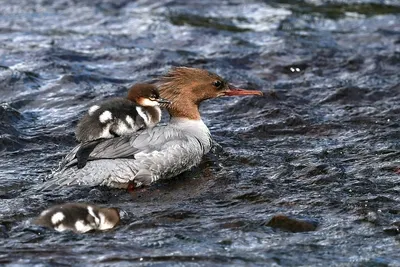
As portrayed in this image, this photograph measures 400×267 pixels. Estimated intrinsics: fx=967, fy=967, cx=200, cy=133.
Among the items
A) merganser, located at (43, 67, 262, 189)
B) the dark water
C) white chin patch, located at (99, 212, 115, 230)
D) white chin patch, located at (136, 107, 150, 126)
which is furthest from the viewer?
white chin patch, located at (136, 107, 150, 126)

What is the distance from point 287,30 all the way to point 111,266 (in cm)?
791

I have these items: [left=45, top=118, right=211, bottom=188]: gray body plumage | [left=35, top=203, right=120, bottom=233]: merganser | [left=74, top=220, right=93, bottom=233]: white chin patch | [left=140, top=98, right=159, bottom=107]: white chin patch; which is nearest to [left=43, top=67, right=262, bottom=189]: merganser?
[left=45, top=118, right=211, bottom=188]: gray body plumage

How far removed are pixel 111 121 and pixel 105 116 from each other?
66 millimetres

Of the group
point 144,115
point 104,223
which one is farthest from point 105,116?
point 104,223

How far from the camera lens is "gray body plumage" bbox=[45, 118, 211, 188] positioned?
303 inches

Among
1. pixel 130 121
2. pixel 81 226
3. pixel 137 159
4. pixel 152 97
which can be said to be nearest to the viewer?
pixel 81 226

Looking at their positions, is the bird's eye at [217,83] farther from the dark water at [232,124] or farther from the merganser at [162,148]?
the dark water at [232,124]

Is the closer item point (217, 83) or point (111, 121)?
point (111, 121)

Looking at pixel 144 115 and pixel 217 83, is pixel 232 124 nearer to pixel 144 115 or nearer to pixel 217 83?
pixel 217 83

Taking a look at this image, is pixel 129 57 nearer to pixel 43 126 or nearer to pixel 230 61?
pixel 230 61

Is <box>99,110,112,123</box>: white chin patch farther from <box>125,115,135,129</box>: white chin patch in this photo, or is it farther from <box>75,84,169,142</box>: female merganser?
<box>125,115,135,129</box>: white chin patch

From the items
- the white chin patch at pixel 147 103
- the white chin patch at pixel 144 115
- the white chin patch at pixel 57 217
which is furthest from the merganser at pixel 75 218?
the white chin patch at pixel 147 103

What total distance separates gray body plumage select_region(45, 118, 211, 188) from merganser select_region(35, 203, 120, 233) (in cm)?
101

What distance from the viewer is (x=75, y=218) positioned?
21.3ft
